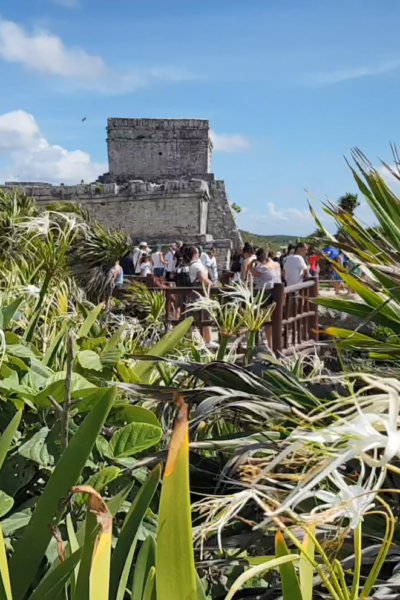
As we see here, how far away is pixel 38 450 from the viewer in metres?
1.17

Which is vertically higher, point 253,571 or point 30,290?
point 30,290

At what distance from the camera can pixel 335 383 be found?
1307 millimetres

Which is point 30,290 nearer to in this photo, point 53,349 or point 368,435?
point 53,349

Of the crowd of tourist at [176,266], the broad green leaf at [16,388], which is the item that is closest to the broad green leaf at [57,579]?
the broad green leaf at [16,388]

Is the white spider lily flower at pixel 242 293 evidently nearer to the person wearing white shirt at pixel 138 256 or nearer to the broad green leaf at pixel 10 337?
the broad green leaf at pixel 10 337

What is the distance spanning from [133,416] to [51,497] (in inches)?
17.3

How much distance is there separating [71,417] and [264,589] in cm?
51

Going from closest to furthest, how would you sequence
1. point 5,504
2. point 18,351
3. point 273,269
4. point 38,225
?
1. point 5,504
2. point 18,351
3. point 38,225
4. point 273,269

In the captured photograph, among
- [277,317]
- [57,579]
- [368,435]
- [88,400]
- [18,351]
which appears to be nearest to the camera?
[368,435]

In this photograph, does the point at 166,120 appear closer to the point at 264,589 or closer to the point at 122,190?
the point at 122,190

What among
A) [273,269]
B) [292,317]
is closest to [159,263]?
[273,269]

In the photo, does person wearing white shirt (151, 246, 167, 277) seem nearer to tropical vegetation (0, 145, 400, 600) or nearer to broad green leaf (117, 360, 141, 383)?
tropical vegetation (0, 145, 400, 600)

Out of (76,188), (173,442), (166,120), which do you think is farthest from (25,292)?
(166,120)

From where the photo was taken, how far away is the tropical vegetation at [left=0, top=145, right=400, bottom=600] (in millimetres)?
635
